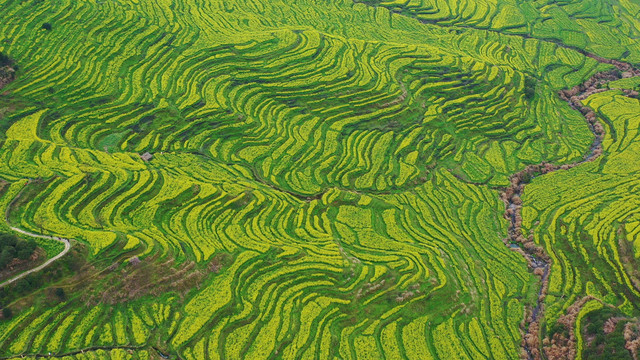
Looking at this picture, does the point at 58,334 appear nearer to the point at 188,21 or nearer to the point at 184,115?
the point at 184,115

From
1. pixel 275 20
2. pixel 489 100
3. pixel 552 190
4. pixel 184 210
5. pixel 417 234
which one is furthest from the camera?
pixel 275 20

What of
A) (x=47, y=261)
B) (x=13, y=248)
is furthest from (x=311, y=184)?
(x=13, y=248)

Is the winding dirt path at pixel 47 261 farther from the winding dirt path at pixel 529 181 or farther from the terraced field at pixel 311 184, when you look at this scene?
the winding dirt path at pixel 529 181

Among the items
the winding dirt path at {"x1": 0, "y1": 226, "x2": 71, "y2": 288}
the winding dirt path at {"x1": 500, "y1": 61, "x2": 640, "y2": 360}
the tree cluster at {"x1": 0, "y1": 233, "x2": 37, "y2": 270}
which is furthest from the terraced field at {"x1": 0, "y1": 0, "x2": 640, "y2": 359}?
the tree cluster at {"x1": 0, "y1": 233, "x2": 37, "y2": 270}

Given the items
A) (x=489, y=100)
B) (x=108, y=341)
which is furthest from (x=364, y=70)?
(x=108, y=341)

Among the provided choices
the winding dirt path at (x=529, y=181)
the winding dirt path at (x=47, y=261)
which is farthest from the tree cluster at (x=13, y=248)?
the winding dirt path at (x=529, y=181)

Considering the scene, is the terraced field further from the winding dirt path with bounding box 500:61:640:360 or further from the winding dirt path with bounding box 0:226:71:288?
the winding dirt path with bounding box 0:226:71:288

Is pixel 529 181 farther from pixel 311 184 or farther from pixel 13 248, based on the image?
pixel 13 248
